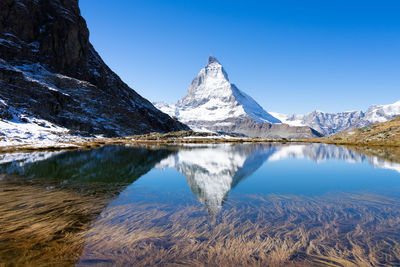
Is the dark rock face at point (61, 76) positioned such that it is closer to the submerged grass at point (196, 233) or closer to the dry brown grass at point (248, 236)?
the submerged grass at point (196, 233)

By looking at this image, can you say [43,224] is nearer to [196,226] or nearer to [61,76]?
[196,226]

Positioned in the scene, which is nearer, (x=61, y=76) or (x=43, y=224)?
(x=43, y=224)

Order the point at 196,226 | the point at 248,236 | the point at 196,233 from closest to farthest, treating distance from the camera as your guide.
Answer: the point at 248,236, the point at 196,233, the point at 196,226

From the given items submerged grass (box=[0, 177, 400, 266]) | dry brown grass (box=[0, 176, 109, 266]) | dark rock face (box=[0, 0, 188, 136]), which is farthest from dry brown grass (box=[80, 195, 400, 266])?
dark rock face (box=[0, 0, 188, 136])

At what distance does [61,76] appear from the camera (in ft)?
504

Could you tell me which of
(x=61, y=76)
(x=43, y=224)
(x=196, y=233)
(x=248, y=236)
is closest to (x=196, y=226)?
(x=196, y=233)

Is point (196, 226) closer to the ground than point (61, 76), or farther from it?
closer to the ground

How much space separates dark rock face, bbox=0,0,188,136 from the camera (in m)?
120

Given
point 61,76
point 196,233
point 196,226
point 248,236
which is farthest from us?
point 61,76

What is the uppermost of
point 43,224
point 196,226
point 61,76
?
point 61,76

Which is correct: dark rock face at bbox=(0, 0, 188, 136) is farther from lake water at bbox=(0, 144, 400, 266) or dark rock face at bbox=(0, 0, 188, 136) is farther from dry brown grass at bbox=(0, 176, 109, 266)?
lake water at bbox=(0, 144, 400, 266)

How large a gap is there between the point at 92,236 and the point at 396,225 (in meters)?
14.2

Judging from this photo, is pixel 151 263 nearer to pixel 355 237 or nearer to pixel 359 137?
pixel 355 237

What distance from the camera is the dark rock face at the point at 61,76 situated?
395 feet
